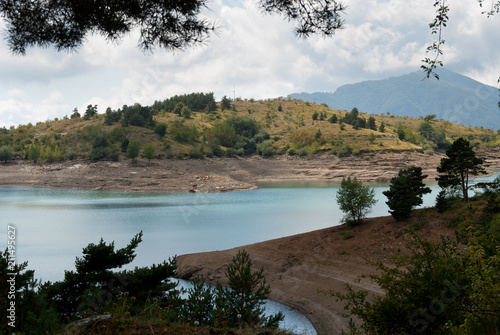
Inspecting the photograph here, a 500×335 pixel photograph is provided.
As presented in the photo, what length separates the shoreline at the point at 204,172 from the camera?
4759cm

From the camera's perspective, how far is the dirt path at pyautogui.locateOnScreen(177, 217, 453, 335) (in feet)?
40.0

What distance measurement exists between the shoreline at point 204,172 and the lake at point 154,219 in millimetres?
3236

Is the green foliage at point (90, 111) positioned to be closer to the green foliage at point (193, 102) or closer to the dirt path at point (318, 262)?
the green foliage at point (193, 102)

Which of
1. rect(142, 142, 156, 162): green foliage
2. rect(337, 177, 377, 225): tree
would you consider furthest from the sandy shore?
rect(142, 142, 156, 162): green foliage

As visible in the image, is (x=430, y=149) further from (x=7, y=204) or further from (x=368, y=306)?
(x=368, y=306)

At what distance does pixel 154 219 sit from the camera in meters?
27.7

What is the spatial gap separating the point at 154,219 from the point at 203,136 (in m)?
40.2

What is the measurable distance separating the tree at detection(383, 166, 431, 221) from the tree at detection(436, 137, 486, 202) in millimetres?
826

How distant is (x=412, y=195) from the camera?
16750mm

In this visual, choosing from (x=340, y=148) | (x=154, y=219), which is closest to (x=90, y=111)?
(x=340, y=148)

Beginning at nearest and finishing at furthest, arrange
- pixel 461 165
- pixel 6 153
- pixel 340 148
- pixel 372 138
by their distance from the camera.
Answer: pixel 461 165, pixel 6 153, pixel 340 148, pixel 372 138

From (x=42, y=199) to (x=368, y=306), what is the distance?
40.1 metres

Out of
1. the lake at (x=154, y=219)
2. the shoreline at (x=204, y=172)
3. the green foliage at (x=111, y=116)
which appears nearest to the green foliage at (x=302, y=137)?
the shoreline at (x=204, y=172)

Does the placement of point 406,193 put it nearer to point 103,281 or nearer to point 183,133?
point 103,281
